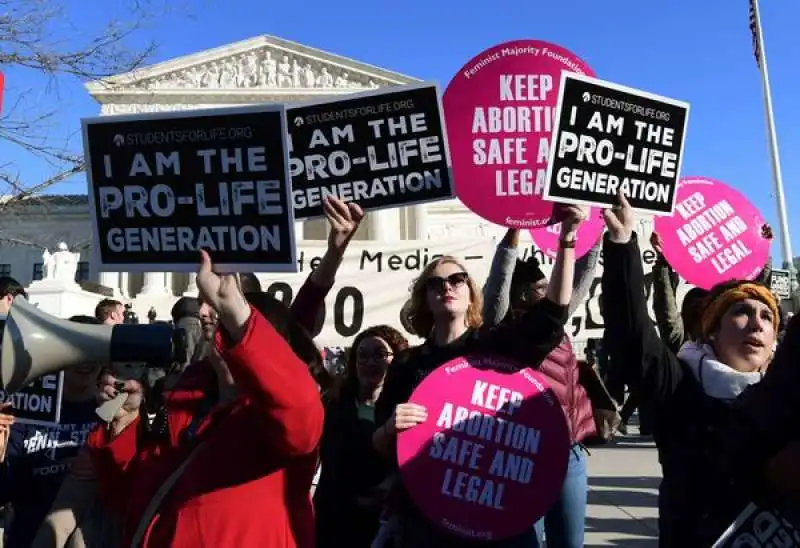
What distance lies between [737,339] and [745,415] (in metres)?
0.86

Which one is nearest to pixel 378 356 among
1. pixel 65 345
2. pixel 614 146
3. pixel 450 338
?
pixel 450 338

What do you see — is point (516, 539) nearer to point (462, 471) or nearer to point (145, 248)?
point (462, 471)

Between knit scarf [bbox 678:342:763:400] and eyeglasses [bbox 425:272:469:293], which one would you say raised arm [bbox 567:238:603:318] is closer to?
eyeglasses [bbox 425:272:469:293]

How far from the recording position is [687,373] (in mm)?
2295

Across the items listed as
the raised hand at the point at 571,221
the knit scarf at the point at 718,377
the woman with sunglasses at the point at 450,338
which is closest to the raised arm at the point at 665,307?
the raised hand at the point at 571,221

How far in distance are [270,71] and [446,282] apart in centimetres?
5169

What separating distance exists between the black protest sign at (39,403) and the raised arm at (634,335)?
1812 millimetres

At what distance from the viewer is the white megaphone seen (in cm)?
150

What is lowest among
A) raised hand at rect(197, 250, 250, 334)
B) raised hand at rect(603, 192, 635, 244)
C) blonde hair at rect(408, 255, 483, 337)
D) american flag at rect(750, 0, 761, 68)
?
blonde hair at rect(408, 255, 483, 337)

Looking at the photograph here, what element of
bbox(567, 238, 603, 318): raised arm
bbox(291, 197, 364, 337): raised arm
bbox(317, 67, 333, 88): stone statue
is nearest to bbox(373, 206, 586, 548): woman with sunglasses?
bbox(291, 197, 364, 337): raised arm

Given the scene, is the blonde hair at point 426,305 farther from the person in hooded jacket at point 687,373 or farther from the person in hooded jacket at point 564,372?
the person in hooded jacket at point 687,373

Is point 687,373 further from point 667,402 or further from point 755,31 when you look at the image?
point 755,31

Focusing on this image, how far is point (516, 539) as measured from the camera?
2.56 metres

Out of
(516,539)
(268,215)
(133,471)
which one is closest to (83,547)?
(133,471)
